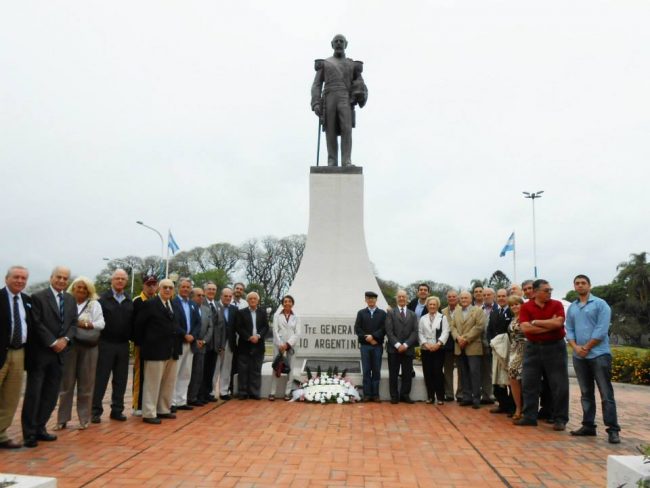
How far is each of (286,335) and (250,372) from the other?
0.72 meters

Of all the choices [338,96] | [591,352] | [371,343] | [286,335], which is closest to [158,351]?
[286,335]

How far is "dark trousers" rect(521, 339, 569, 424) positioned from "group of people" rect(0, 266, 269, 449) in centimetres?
355

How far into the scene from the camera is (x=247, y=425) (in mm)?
5840

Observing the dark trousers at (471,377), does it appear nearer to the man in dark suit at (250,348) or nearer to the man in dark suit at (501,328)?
the man in dark suit at (501,328)

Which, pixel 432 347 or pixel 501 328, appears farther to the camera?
pixel 432 347

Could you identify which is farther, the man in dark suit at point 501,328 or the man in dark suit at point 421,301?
the man in dark suit at point 421,301

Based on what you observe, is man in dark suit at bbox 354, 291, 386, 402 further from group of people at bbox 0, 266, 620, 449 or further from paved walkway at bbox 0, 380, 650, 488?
paved walkway at bbox 0, 380, 650, 488

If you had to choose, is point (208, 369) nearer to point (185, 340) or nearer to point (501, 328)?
point (185, 340)

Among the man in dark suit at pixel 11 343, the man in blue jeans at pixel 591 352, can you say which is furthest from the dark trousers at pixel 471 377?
the man in dark suit at pixel 11 343

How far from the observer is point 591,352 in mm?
5535

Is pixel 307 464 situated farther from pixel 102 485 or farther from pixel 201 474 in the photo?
pixel 102 485

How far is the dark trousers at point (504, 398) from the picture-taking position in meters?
6.83

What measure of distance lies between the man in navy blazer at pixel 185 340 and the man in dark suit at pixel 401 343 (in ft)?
8.46

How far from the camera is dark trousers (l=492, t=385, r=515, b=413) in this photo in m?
6.83
